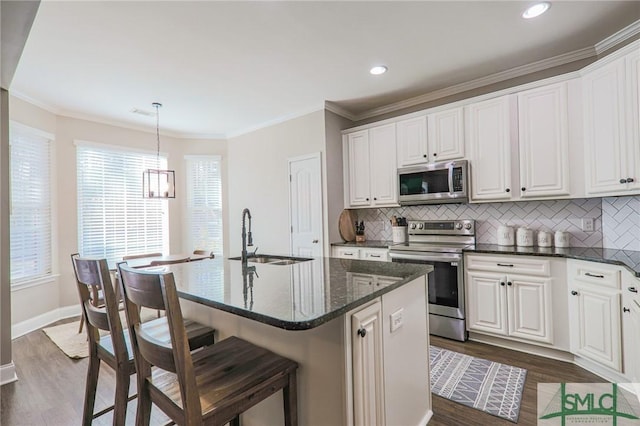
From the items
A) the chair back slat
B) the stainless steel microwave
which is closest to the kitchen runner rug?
the stainless steel microwave

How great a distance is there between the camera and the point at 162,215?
5090 millimetres

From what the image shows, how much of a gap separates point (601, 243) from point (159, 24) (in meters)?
4.24

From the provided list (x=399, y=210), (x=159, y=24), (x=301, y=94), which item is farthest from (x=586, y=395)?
(x=159, y=24)

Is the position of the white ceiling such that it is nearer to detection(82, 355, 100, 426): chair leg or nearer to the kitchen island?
the kitchen island

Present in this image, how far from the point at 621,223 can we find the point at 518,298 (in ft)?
3.56

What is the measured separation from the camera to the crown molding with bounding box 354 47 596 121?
2.83m

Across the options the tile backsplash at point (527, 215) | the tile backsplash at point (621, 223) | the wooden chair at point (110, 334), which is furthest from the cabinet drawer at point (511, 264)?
the wooden chair at point (110, 334)

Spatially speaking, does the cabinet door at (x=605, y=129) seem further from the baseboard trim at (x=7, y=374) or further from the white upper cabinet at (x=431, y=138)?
the baseboard trim at (x=7, y=374)

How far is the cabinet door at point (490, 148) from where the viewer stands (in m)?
2.96

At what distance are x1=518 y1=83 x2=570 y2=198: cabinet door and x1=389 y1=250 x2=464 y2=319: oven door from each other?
950 mm

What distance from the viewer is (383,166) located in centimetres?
383

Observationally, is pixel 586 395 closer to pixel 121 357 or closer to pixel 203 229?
pixel 121 357

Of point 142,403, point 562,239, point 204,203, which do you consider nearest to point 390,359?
point 142,403
